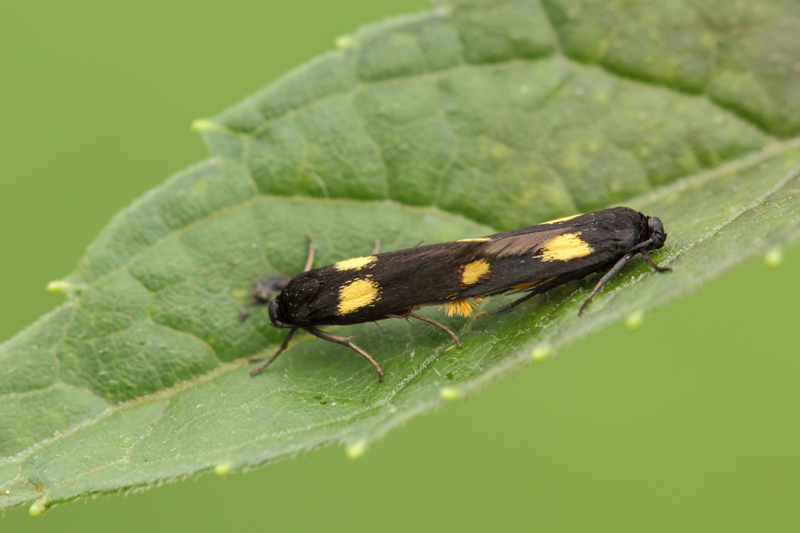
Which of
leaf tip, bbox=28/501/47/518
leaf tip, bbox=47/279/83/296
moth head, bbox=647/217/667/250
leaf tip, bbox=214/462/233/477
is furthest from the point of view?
leaf tip, bbox=47/279/83/296

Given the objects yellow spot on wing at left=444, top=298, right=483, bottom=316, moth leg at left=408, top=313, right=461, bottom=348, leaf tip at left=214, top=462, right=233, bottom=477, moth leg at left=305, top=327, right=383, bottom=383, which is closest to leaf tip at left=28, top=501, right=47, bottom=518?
leaf tip at left=214, top=462, right=233, bottom=477

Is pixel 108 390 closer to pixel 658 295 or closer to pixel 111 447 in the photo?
pixel 111 447

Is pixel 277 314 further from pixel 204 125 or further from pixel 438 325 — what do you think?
Answer: pixel 204 125

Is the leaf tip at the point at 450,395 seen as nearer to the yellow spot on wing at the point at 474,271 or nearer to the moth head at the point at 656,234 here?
the yellow spot on wing at the point at 474,271

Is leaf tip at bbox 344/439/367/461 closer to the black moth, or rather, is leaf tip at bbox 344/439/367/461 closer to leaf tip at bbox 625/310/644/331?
the black moth

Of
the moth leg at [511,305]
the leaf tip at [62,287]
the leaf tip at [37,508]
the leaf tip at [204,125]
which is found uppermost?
the leaf tip at [204,125]

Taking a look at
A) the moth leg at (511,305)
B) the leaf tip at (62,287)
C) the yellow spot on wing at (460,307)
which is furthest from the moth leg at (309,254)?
the leaf tip at (62,287)

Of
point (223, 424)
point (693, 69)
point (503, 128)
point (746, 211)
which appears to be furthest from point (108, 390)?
point (693, 69)

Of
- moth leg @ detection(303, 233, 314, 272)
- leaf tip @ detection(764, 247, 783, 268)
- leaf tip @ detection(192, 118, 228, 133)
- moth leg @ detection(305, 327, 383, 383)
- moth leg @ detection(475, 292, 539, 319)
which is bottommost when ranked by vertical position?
moth leg @ detection(475, 292, 539, 319)
